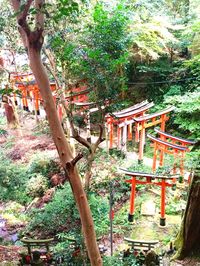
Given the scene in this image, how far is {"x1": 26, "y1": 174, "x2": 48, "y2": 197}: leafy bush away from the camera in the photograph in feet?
38.2

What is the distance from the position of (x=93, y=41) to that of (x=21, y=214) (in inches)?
293

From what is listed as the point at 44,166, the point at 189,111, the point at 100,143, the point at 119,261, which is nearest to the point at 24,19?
the point at 119,261

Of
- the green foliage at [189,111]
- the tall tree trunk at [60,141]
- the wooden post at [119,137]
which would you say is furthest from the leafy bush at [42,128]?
the tall tree trunk at [60,141]

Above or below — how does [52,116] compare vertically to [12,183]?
above

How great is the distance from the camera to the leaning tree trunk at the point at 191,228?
235 inches

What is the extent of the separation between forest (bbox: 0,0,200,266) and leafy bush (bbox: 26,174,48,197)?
0.04 m

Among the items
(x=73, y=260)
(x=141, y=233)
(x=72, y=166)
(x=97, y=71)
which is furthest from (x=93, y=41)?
(x=141, y=233)

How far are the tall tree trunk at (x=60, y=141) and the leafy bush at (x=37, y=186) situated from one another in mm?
6794

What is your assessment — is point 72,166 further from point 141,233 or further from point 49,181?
point 49,181

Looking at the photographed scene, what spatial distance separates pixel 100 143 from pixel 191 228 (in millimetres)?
5241

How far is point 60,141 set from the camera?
4895 mm

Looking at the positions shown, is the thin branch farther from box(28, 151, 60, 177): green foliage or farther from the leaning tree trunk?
box(28, 151, 60, 177): green foliage

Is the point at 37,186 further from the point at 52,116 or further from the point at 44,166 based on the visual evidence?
the point at 52,116

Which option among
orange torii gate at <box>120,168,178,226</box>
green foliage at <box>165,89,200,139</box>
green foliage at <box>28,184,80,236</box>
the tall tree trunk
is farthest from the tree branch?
green foliage at <box>165,89,200,139</box>
